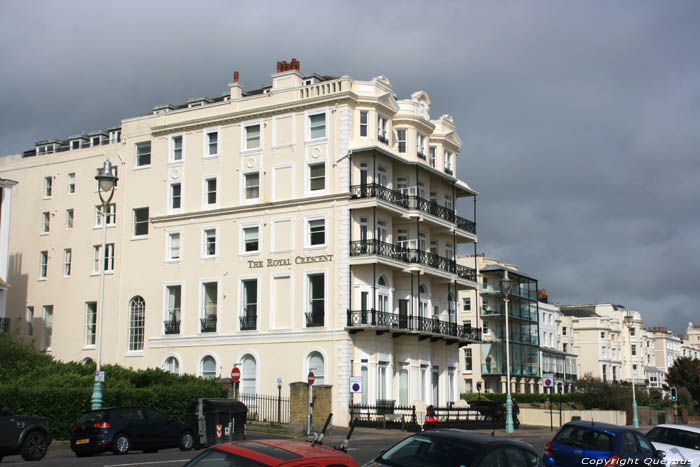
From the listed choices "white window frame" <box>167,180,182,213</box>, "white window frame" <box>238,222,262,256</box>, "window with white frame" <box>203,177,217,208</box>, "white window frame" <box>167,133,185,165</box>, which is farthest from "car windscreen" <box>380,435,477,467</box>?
"white window frame" <box>167,133,185,165</box>

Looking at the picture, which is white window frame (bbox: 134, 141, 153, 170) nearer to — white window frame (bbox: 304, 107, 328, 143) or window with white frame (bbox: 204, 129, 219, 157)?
window with white frame (bbox: 204, 129, 219, 157)

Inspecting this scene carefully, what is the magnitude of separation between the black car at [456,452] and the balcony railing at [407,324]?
3453cm

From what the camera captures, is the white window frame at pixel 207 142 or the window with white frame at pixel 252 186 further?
the white window frame at pixel 207 142

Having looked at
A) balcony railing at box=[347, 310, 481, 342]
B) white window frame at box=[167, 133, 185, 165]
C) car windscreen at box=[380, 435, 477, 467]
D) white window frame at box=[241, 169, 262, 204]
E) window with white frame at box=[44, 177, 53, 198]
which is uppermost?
white window frame at box=[167, 133, 185, 165]

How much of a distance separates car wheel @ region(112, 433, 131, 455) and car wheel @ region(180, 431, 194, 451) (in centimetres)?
221

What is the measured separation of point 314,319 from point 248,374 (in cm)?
550

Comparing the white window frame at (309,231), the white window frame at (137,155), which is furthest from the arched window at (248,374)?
the white window frame at (137,155)

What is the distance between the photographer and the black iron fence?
46.3 metres

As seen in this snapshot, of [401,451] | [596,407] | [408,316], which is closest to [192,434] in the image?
[401,451]

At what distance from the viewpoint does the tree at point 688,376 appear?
89.9 metres

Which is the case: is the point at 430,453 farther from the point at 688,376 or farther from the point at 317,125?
the point at 688,376

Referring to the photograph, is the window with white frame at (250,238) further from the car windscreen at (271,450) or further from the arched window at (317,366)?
the car windscreen at (271,450)

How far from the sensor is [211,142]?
177ft

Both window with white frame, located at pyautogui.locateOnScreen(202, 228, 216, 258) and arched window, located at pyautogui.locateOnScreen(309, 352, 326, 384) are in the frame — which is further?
window with white frame, located at pyautogui.locateOnScreen(202, 228, 216, 258)
